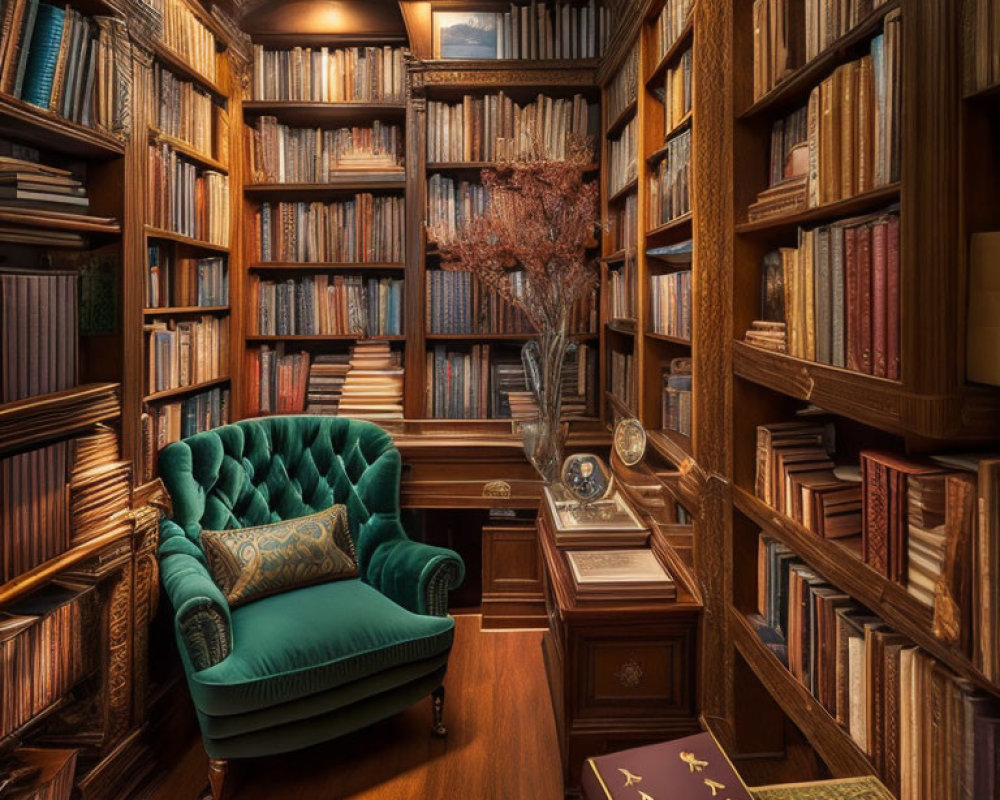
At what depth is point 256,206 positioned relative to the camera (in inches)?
150

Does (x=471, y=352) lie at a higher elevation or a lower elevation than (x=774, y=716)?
higher

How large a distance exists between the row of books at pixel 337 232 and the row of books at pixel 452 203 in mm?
142

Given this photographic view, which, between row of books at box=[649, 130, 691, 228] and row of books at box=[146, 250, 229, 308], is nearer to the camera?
row of books at box=[649, 130, 691, 228]

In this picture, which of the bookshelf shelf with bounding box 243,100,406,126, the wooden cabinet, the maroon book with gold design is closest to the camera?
the maroon book with gold design

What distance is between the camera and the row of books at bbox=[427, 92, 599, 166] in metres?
3.69

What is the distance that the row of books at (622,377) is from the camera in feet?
10.3

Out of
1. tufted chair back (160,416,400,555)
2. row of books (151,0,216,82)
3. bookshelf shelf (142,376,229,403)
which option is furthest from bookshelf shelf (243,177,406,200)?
tufted chair back (160,416,400,555)

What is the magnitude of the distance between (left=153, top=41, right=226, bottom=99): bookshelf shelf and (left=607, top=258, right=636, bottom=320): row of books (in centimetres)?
177

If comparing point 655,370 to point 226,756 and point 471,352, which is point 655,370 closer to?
point 471,352

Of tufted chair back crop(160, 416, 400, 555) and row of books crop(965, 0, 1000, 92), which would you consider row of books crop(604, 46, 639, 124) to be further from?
row of books crop(965, 0, 1000, 92)

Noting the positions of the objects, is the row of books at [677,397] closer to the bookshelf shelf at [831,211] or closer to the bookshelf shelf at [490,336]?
the bookshelf shelf at [831,211]

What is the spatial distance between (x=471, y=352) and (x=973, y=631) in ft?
9.85

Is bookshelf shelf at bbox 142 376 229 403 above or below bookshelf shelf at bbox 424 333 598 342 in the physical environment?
below

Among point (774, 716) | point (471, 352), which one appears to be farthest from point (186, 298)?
point (774, 716)
